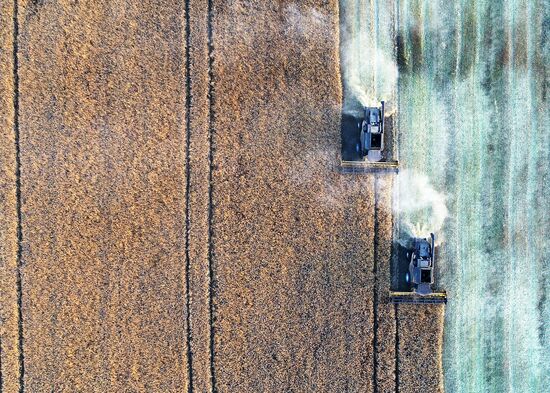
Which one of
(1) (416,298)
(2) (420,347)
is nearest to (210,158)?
(1) (416,298)

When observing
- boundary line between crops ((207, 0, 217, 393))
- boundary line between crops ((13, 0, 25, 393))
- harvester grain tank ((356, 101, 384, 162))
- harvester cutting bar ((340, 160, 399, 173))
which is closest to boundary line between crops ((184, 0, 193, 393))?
boundary line between crops ((207, 0, 217, 393))

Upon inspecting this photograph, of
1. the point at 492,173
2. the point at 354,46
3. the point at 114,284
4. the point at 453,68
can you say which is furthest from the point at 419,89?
the point at 114,284

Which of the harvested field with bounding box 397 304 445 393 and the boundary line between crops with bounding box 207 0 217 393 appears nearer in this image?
the boundary line between crops with bounding box 207 0 217 393

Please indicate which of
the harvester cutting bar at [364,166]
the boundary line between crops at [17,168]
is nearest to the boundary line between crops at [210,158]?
the harvester cutting bar at [364,166]

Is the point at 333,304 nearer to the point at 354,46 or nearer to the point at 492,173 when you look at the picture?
the point at 492,173

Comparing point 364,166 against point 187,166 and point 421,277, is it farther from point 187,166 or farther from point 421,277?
point 187,166

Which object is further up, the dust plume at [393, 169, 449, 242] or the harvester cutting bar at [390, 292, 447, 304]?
the dust plume at [393, 169, 449, 242]

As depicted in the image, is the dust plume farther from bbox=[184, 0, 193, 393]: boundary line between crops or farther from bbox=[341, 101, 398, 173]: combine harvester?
bbox=[184, 0, 193, 393]: boundary line between crops
